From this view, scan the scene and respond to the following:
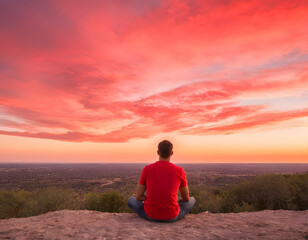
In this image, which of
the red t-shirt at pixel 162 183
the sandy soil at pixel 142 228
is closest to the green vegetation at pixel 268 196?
the sandy soil at pixel 142 228

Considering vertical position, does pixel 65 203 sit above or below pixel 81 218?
below

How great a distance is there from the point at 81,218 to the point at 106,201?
34.2 feet

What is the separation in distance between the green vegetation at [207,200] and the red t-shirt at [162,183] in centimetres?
951

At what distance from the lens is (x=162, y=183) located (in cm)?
541

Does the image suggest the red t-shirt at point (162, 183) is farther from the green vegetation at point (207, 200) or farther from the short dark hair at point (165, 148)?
the green vegetation at point (207, 200)

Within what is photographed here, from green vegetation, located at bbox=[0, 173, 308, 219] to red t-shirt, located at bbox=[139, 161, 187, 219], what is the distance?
Result: 9.51 m

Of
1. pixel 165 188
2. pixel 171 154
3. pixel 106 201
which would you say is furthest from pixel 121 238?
pixel 106 201

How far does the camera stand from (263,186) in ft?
64.0

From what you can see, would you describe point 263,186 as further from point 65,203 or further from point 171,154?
point 171,154


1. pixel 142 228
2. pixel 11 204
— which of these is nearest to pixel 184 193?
pixel 142 228

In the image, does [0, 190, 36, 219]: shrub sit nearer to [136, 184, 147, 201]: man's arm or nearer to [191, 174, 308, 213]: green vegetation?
[191, 174, 308, 213]: green vegetation

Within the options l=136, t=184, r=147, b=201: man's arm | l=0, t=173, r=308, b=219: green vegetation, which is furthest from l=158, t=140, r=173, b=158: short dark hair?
l=0, t=173, r=308, b=219: green vegetation

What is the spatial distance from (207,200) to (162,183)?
11946 mm

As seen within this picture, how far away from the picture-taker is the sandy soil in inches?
199
